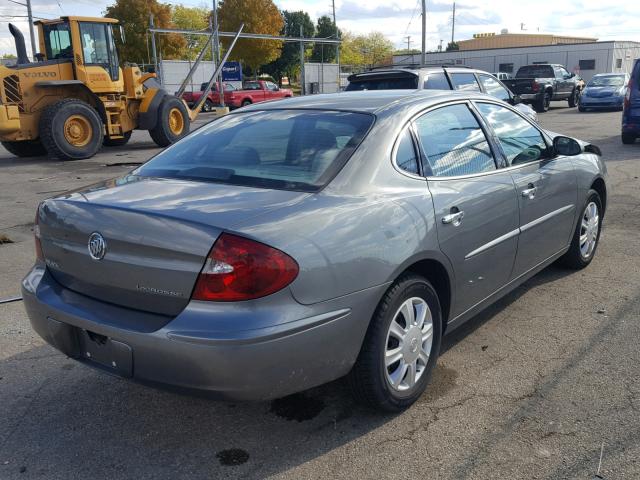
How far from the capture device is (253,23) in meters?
47.7

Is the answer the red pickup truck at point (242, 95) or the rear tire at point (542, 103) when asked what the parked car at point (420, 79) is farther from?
the red pickup truck at point (242, 95)

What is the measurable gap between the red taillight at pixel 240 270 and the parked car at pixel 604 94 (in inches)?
929

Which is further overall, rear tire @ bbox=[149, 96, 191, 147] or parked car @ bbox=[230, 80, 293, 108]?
parked car @ bbox=[230, 80, 293, 108]

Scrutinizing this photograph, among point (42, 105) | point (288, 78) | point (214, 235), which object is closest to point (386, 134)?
point (214, 235)

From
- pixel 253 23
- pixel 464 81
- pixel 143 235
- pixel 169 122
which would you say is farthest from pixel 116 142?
pixel 253 23

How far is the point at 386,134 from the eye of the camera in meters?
3.22

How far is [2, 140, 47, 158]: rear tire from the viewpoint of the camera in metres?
14.9

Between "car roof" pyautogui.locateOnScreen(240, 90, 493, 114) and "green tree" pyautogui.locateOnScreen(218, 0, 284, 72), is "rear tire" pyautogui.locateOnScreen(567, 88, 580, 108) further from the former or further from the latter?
"green tree" pyautogui.locateOnScreen(218, 0, 284, 72)

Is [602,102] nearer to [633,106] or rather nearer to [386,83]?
[633,106]

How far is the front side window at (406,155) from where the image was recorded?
323 cm

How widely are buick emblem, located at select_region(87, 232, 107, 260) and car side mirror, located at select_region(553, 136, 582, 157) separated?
3.32 metres

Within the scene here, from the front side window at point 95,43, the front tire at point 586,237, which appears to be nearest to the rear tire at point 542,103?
the front side window at point 95,43

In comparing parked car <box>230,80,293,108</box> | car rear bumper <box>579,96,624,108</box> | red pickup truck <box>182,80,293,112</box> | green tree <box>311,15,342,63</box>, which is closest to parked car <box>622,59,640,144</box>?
car rear bumper <box>579,96,624,108</box>

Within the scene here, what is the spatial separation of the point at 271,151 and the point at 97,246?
1.09 m
